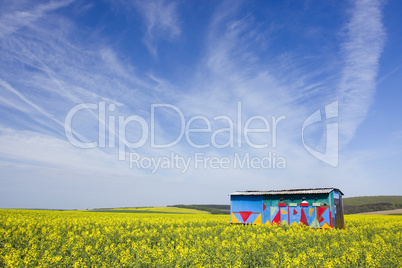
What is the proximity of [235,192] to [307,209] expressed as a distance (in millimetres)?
8301

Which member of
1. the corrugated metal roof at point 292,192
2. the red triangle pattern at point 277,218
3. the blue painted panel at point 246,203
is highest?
the corrugated metal roof at point 292,192

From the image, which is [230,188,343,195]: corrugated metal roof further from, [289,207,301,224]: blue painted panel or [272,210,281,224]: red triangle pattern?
[272,210,281,224]: red triangle pattern

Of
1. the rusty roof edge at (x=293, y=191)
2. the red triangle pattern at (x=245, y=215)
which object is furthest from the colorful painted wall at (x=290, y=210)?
the rusty roof edge at (x=293, y=191)

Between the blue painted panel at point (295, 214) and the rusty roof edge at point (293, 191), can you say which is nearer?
the rusty roof edge at point (293, 191)

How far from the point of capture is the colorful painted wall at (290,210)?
27.4 meters

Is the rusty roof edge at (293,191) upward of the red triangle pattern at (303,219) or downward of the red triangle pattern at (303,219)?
upward

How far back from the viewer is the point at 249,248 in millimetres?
12391

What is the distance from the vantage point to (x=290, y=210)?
29.2 meters

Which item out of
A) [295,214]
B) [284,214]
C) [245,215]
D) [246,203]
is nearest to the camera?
[295,214]

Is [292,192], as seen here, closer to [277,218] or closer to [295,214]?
[295,214]

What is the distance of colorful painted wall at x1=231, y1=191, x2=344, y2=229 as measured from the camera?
27.4 m

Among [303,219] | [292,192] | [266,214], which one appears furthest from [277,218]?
[292,192]

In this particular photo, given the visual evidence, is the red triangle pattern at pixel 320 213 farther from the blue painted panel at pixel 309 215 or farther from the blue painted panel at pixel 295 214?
the blue painted panel at pixel 295 214

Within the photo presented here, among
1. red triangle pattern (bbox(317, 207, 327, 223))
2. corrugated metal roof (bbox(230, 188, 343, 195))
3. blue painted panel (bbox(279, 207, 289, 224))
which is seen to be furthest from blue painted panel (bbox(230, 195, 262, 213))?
red triangle pattern (bbox(317, 207, 327, 223))
